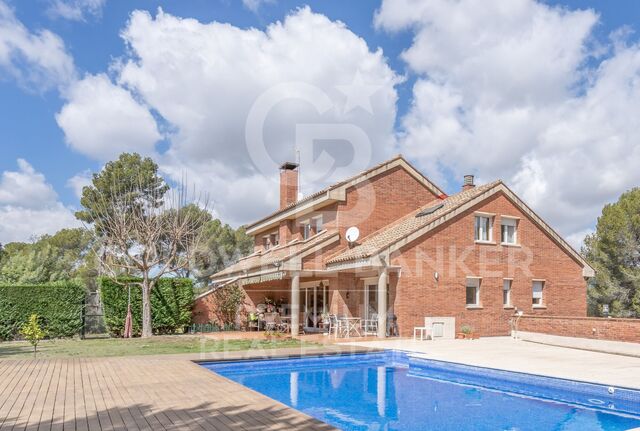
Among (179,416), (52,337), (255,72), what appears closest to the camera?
(179,416)

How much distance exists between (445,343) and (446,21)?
1404 centimetres

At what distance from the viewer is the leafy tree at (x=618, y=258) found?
4094 cm

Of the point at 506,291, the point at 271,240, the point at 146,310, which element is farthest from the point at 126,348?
the point at 506,291

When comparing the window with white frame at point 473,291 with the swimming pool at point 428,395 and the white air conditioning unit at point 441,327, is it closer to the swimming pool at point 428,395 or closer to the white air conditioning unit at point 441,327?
the white air conditioning unit at point 441,327

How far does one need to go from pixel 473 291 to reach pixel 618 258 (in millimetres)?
22621

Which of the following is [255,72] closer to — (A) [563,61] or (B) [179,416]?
(A) [563,61]

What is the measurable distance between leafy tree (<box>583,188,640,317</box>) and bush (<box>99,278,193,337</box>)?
34.1 metres

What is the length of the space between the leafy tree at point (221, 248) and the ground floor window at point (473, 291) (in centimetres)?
3240

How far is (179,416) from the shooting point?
8.73 m

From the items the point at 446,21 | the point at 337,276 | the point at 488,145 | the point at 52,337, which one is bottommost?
the point at 52,337

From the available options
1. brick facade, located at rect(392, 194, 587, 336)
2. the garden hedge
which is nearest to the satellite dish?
brick facade, located at rect(392, 194, 587, 336)

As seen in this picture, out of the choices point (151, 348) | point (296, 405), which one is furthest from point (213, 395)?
point (151, 348)

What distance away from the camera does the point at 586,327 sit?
72.6 feet

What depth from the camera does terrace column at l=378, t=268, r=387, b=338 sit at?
2342cm
